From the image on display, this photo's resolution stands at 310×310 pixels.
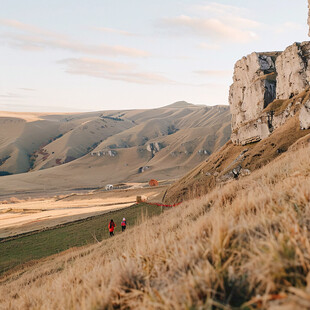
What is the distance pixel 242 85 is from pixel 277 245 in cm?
7900

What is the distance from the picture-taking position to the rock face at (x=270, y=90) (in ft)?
177

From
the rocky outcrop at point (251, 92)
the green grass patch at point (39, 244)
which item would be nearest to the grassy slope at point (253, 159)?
the rocky outcrop at point (251, 92)

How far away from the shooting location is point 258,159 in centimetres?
4262

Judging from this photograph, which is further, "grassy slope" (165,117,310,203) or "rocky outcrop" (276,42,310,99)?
"rocky outcrop" (276,42,310,99)

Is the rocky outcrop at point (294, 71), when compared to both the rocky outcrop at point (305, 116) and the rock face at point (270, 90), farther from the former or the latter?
the rocky outcrop at point (305, 116)

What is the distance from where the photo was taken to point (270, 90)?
65.4 m

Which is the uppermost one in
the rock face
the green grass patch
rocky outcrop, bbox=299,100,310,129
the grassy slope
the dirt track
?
the rock face

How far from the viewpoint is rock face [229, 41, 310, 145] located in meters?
53.9

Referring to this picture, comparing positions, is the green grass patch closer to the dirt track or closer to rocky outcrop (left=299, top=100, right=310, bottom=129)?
the dirt track

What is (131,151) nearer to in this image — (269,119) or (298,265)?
(269,119)

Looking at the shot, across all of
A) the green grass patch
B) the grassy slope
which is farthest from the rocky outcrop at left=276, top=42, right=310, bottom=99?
the green grass patch

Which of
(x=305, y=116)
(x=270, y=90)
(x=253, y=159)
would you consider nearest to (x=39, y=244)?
(x=253, y=159)

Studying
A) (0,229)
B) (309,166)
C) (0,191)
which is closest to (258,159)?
(309,166)

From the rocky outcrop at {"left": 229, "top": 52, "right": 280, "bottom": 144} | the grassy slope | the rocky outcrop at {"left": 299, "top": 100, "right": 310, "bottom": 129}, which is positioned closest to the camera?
the rocky outcrop at {"left": 299, "top": 100, "right": 310, "bottom": 129}
